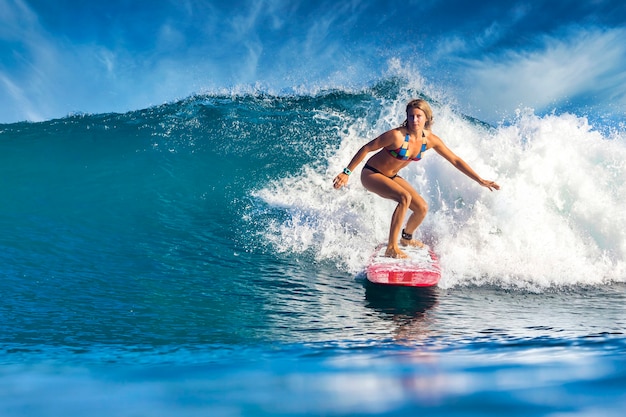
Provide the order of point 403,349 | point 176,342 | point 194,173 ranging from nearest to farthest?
point 403,349
point 176,342
point 194,173

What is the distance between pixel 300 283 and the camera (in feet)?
16.5

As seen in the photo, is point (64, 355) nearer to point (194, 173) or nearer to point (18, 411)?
point (18, 411)

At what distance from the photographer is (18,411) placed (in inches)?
68.9

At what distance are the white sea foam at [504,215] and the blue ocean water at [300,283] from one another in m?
0.03

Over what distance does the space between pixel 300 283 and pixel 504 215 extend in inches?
122

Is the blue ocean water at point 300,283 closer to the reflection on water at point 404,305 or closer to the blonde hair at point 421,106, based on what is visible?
the reflection on water at point 404,305

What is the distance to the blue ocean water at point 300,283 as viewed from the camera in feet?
6.33

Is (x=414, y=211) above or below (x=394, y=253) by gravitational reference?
above

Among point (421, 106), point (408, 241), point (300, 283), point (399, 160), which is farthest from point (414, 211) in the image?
point (300, 283)

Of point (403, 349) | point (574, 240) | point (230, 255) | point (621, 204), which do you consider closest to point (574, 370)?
point (403, 349)

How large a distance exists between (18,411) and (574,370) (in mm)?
2168

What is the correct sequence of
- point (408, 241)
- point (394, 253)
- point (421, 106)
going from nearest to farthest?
1. point (421, 106)
2. point (394, 253)
3. point (408, 241)

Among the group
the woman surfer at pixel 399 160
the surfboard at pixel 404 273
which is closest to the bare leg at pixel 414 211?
the woman surfer at pixel 399 160

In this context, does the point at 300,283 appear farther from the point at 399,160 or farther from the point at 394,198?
the point at 399,160
